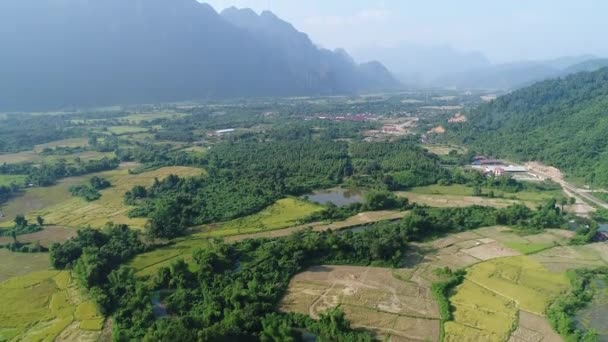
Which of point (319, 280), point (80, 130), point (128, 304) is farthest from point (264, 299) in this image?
point (80, 130)

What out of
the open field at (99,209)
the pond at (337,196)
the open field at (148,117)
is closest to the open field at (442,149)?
the pond at (337,196)

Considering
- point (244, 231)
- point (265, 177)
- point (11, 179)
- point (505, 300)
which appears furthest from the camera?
point (11, 179)

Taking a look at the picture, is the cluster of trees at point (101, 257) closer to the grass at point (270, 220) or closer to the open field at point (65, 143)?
the grass at point (270, 220)

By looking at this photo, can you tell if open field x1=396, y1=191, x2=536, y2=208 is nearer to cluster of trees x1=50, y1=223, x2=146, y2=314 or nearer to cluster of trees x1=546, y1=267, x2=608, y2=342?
cluster of trees x1=546, y1=267, x2=608, y2=342

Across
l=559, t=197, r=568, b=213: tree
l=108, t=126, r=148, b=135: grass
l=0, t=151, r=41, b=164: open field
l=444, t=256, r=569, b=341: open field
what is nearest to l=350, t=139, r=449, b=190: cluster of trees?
l=559, t=197, r=568, b=213: tree

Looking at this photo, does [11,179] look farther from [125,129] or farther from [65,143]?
[125,129]

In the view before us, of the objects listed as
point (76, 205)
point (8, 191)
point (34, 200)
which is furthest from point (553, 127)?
point (8, 191)
